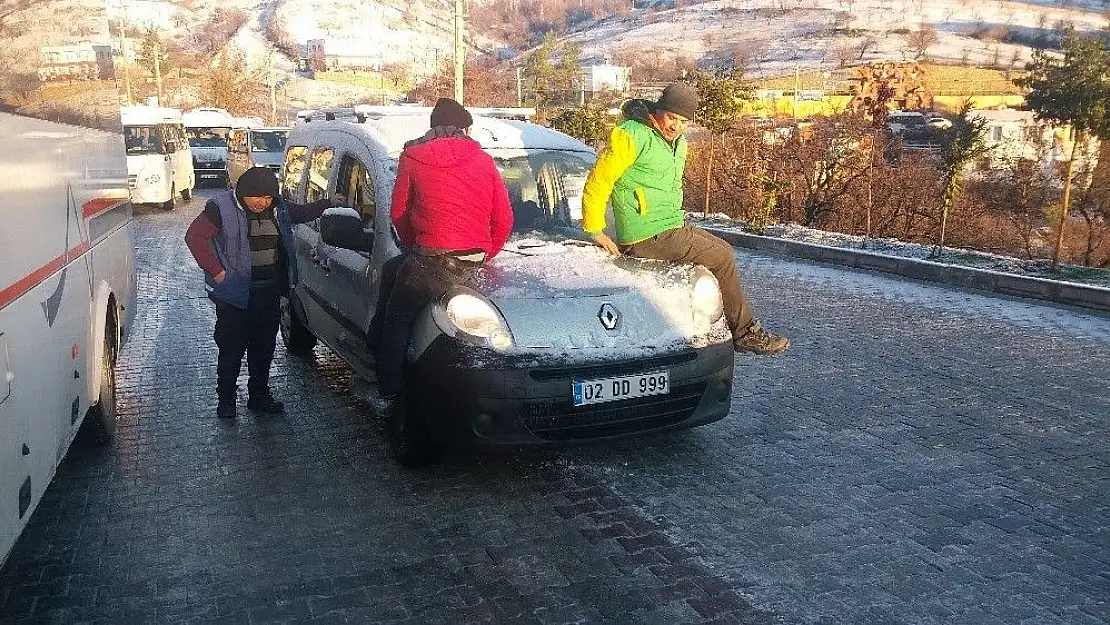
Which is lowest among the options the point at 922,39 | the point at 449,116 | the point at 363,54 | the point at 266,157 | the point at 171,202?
the point at 171,202

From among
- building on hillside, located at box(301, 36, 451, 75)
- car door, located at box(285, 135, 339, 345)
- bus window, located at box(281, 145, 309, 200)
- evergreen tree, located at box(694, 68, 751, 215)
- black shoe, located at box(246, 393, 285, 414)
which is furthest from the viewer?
building on hillside, located at box(301, 36, 451, 75)

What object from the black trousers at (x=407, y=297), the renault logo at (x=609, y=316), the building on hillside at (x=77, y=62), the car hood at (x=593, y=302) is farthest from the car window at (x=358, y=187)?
the renault logo at (x=609, y=316)

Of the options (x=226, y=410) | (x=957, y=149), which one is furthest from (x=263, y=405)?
(x=957, y=149)

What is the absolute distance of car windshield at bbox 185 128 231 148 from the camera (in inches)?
1315

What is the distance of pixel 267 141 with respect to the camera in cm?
3297

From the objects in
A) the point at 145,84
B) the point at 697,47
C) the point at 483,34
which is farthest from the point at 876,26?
the point at 145,84

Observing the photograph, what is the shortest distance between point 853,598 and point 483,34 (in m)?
199

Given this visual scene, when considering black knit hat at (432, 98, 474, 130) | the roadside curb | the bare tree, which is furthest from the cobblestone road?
the bare tree

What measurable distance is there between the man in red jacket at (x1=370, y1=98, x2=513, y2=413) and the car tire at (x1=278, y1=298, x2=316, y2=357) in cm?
299

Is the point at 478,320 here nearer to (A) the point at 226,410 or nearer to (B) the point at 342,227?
(B) the point at 342,227

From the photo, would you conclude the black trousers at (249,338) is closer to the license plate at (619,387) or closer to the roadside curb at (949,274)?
the license plate at (619,387)

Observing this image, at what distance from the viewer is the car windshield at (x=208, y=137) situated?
1315 inches

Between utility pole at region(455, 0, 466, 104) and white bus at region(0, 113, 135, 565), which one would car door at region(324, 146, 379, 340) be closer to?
white bus at region(0, 113, 135, 565)

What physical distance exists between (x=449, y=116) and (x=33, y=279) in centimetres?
229
